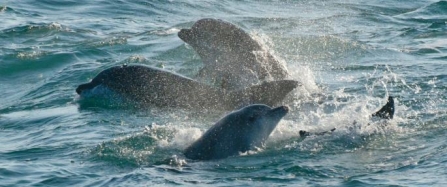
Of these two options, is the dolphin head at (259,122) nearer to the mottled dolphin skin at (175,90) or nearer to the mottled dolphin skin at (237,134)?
the mottled dolphin skin at (237,134)

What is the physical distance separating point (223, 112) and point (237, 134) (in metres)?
3.21

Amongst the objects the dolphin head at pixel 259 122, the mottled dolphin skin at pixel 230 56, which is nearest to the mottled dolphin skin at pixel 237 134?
the dolphin head at pixel 259 122

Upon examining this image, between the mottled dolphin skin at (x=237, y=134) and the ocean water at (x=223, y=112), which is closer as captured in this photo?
the ocean water at (x=223, y=112)

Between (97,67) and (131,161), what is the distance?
328 inches

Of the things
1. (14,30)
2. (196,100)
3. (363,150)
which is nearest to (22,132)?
(196,100)

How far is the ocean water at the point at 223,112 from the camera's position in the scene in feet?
38.0

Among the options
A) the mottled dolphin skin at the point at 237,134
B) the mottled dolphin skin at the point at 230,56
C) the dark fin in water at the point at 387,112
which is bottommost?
the mottled dolphin skin at the point at 237,134

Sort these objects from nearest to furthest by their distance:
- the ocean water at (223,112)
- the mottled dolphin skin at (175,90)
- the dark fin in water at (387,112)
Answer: the ocean water at (223,112), the dark fin in water at (387,112), the mottled dolphin skin at (175,90)

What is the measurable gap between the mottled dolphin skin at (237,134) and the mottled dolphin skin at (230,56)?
382 centimetres

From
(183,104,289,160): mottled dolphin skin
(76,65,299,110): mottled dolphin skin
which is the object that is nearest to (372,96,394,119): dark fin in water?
(183,104,289,160): mottled dolphin skin

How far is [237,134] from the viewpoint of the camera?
12.0m

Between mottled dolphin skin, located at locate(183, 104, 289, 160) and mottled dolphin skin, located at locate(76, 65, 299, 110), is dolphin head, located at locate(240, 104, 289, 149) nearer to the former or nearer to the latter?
mottled dolphin skin, located at locate(183, 104, 289, 160)

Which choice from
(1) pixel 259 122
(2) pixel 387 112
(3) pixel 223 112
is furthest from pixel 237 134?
(3) pixel 223 112

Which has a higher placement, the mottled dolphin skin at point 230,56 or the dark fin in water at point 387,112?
the mottled dolphin skin at point 230,56
